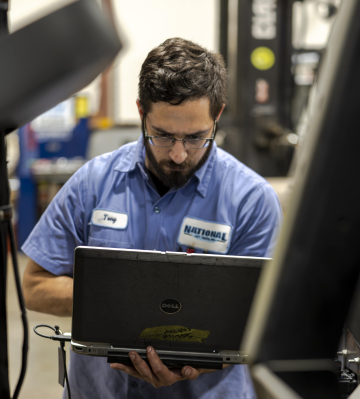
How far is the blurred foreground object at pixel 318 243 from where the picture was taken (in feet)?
0.88

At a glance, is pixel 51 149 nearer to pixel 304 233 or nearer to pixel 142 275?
pixel 142 275

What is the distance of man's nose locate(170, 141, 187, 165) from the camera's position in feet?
4.33

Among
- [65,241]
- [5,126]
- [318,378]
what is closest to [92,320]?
[65,241]

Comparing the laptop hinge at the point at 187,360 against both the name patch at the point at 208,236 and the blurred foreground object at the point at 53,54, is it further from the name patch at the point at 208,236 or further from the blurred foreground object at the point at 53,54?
the blurred foreground object at the point at 53,54

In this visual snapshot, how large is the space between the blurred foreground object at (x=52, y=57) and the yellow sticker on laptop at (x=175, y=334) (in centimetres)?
57

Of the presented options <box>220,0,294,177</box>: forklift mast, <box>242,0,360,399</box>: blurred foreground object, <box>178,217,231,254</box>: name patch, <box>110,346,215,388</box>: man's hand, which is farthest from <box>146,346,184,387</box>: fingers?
<box>220,0,294,177</box>: forklift mast

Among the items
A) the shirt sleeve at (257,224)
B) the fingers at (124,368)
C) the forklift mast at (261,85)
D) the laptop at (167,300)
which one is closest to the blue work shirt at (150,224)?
the shirt sleeve at (257,224)

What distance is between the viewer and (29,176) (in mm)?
5039

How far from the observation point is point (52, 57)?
1.83ft

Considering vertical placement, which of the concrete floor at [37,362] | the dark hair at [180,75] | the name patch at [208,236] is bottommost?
the concrete floor at [37,362]

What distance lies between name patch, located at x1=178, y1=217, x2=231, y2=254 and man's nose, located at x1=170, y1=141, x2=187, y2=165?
0.19 meters

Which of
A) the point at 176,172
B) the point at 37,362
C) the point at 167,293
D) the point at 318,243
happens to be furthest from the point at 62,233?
the point at 37,362

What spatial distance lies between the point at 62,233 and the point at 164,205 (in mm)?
304

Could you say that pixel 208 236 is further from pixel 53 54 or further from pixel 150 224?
pixel 53 54
